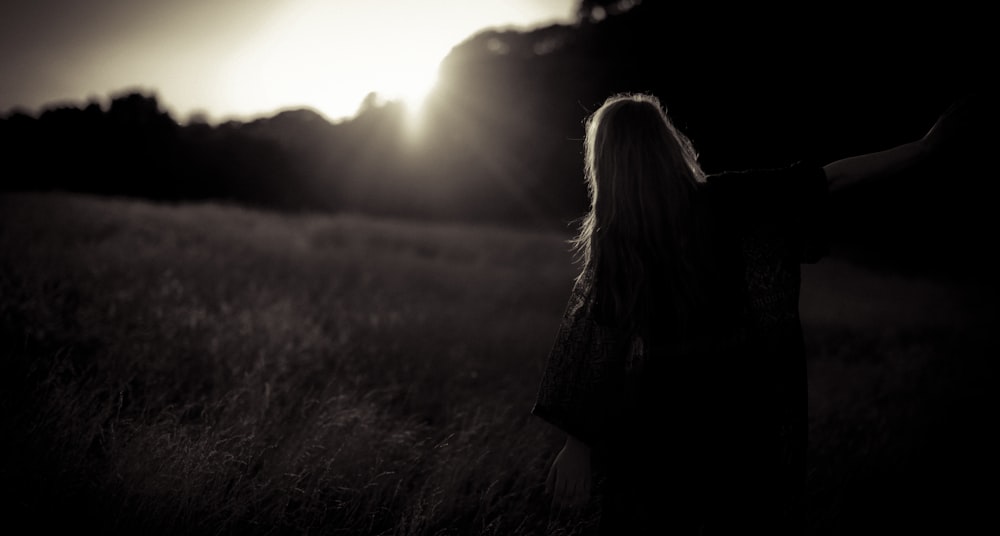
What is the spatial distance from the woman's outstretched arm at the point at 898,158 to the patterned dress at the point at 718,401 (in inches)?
4.1

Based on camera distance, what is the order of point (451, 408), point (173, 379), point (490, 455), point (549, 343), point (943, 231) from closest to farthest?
1. point (490, 455)
2. point (173, 379)
3. point (451, 408)
4. point (549, 343)
5. point (943, 231)

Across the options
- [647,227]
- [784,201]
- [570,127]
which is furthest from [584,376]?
[570,127]

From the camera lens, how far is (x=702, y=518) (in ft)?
4.08

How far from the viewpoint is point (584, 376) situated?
1.24 m

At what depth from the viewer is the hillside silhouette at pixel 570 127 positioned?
3.52m

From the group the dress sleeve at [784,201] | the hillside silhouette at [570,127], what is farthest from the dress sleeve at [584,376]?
the hillside silhouette at [570,127]

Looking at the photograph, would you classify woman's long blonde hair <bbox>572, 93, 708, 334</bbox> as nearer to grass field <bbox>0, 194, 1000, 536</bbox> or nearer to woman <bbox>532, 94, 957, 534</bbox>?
woman <bbox>532, 94, 957, 534</bbox>

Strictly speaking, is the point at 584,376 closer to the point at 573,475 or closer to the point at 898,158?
the point at 573,475

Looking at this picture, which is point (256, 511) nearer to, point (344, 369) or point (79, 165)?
point (344, 369)

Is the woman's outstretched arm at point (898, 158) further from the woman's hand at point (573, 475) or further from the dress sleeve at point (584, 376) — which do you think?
the woman's hand at point (573, 475)

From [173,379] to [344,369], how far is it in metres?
0.98

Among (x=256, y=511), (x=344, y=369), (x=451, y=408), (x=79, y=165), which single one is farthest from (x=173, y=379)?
(x=79, y=165)

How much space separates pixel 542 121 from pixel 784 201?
25.2ft

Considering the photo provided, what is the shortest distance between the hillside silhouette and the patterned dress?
0.81 ft
